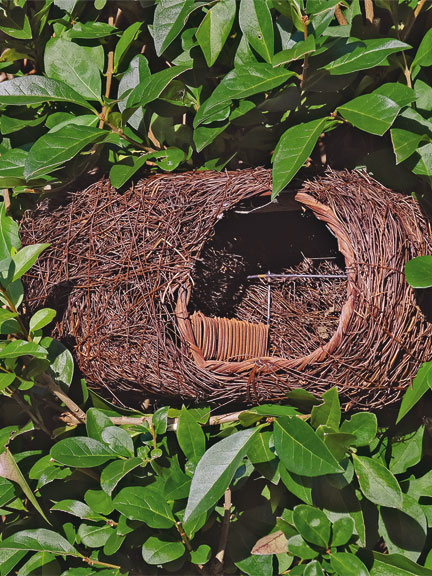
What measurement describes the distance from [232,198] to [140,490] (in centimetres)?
54

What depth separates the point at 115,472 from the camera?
1.18m

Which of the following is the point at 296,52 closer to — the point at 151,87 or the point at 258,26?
the point at 258,26

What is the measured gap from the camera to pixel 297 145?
1.13 meters

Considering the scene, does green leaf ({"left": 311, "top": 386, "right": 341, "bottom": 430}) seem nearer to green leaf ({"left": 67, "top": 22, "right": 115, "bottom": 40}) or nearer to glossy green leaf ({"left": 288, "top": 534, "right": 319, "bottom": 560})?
glossy green leaf ({"left": 288, "top": 534, "right": 319, "bottom": 560})

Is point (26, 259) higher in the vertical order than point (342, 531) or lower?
higher

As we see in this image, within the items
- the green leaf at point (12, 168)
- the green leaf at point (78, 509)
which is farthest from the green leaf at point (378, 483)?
the green leaf at point (12, 168)

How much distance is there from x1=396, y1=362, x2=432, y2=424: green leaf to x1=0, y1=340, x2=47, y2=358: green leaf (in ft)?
1.97

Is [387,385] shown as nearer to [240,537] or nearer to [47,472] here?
[240,537]

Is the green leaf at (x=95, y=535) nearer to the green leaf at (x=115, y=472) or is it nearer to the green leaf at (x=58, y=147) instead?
the green leaf at (x=115, y=472)

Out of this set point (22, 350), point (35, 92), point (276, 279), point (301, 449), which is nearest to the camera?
point (301, 449)

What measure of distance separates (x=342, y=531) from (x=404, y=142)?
0.65 m

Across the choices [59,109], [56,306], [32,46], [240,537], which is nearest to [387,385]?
[240,537]

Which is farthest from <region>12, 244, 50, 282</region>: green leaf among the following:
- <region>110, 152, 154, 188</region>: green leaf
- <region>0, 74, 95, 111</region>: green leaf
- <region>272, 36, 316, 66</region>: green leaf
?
<region>272, 36, 316, 66</region>: green leaf

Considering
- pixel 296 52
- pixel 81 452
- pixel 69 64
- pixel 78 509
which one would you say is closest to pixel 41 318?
pixel 81 452
